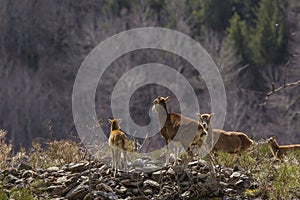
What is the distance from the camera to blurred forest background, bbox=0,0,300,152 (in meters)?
53.1

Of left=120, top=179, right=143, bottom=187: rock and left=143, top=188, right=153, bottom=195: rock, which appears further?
left=120, top=179, right=143, bottom=187: rock

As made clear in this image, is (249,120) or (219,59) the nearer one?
(249,120)

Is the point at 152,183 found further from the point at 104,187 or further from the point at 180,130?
the point at 180,130

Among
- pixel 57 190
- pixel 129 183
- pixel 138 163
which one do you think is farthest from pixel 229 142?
pixel 57 190

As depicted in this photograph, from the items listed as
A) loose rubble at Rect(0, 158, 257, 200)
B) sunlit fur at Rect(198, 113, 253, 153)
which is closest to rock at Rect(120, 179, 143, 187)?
loose rubble at Rect(0, 158, 257, 200)

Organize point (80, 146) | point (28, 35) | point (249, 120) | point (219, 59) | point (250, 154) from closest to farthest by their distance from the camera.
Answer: point (250, 154), point (80, 146), point (249, 120), point (219, 59), point (28, 35)

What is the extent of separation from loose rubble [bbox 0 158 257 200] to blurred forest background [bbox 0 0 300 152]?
118 feet

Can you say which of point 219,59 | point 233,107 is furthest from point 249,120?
point 219,59

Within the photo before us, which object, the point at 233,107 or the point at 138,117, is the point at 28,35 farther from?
the point at 233,107

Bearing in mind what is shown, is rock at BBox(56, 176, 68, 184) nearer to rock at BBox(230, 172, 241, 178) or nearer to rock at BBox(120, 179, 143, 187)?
rock at BBox(120, 179, 143, 187)

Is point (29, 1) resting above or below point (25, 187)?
above

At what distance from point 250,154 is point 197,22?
46.5 meters

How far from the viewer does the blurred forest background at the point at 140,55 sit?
174 feet

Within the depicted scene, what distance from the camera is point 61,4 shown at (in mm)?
68438
